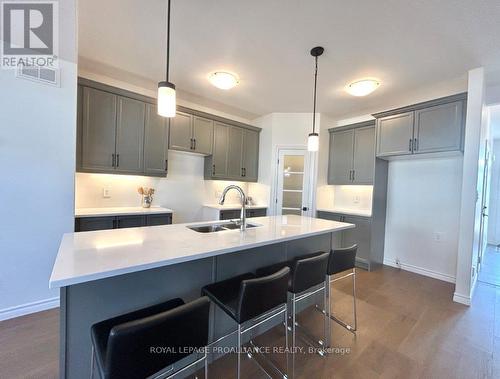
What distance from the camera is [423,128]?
10.2 ft

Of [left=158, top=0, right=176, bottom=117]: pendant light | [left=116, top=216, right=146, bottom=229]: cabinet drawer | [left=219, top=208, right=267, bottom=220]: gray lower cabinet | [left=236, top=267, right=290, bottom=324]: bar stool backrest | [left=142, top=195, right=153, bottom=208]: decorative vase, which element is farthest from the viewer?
[left=219, top=208, right=267, bottom=220]: gray lower cabinet

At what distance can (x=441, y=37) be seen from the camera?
208cm

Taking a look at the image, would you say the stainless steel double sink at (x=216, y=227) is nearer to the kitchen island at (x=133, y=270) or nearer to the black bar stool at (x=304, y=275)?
the kitchen island at (x=133, y=270)

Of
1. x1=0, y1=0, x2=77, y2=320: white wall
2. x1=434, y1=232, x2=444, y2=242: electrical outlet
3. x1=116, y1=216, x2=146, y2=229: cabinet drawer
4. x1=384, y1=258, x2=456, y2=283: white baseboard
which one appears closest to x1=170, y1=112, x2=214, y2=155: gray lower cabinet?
x1=116, y1=216, x2=146, y2=229: cabinet drawer

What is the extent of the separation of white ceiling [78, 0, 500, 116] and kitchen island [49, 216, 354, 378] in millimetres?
1886

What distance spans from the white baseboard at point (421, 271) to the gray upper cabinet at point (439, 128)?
1.88 m

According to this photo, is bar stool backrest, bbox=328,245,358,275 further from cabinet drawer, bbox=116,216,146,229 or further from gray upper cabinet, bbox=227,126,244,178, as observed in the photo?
gray upper cabinet, bbox=227,126,244,178

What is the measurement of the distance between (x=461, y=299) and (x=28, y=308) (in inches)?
185

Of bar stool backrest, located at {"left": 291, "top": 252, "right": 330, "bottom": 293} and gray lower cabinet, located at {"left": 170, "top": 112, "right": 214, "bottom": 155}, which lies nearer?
bar stool backrest, located at {"left": 291, "top": 252, "right": 330, "bottom": 293}

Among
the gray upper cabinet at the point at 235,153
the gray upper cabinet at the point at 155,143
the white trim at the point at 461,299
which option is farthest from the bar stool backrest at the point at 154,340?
the gray upper cabinet at the point at 235,153

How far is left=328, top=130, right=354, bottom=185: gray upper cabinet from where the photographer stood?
4141mm

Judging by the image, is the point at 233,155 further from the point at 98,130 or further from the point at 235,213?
the point at 98,130

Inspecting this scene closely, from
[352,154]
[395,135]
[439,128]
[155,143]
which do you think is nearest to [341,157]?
[352,154]

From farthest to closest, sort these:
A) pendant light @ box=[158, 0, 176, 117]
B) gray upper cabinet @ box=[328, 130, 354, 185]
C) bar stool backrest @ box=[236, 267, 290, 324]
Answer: gray upper cabinet @ box=[328, 130, 354, 185], pendant light @ box=[158, 0, 176, 117], bar stool backrest @ box=[236, 267, 290, 324]
